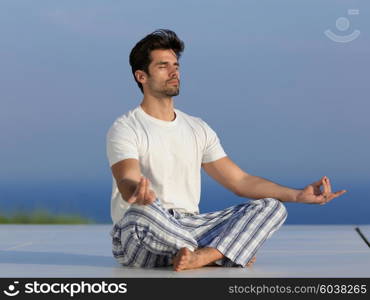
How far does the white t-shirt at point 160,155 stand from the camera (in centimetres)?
446

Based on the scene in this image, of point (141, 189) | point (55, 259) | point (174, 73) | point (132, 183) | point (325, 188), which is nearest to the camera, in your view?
point (141, 189)

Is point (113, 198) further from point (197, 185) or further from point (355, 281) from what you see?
point (355, 281)

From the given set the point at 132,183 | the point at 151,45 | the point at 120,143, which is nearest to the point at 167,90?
the point at 151,45

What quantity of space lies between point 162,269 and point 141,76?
918 millimetres

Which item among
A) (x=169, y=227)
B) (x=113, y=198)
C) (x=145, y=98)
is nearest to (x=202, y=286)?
(x=169, y=227)

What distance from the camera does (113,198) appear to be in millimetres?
4539

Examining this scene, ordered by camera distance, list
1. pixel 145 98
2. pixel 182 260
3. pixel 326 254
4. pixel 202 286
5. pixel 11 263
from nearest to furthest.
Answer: pixel 202 286, pixel 182 260, pixel 145 98, pixel 11 263, pixel 326 254

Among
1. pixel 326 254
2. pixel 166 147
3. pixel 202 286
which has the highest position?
pixel 166 147

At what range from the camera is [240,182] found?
4832 millimetres

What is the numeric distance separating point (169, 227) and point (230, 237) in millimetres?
312

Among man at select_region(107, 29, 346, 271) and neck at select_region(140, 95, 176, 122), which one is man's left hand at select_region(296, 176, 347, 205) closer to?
man at select_region(107, 29, 346, 271)

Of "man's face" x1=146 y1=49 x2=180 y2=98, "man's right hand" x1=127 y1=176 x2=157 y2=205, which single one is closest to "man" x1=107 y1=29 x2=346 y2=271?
"man's face" x1=146 y1=49 x2=180 y2=98

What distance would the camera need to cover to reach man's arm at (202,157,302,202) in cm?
472

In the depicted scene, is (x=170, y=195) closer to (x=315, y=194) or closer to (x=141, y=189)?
(x=141, y=189)
